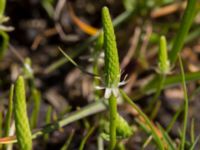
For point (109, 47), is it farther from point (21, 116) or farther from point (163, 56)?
point (163, 56)

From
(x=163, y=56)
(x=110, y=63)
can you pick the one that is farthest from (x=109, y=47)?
(x=163, y=56)

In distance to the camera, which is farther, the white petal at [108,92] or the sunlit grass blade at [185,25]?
the sunlit grass blade at [185,25]

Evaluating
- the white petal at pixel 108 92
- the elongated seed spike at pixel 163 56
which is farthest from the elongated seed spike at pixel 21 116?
the elongated seed spike at pixel 163 56

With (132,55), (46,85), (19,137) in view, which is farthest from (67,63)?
(19,137)

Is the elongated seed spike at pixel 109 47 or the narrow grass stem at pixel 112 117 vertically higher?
the elongated seed spike at pixel 109 47

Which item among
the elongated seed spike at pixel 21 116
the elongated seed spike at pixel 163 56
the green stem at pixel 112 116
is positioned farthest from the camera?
the elongated seed spike at pixel 163 56

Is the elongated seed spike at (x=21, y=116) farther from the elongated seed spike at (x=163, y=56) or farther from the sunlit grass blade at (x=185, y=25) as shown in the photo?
the sunlit grass blade at (x=185, y=25)

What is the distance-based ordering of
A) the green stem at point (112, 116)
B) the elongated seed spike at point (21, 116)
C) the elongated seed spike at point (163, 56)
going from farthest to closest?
the elongated seed spike at point (163, 56), the green stem at point (112, 116), the elongated seed spike at point (21, 116)

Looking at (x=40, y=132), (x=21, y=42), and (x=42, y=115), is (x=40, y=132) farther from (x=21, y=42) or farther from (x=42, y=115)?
(x=21, y=42)
